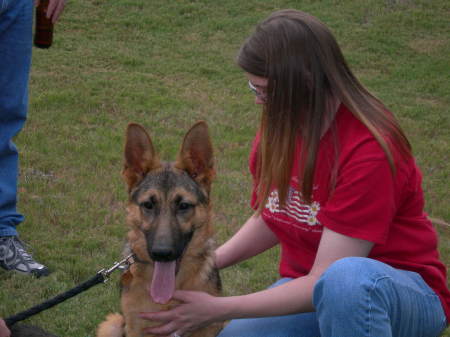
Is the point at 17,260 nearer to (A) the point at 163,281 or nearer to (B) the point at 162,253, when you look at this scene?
(A) the point at 163,281

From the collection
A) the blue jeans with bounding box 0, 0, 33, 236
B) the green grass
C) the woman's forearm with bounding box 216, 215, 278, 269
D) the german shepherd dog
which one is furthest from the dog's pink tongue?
the blue jeans with bounding box 0, 0, 33, 236

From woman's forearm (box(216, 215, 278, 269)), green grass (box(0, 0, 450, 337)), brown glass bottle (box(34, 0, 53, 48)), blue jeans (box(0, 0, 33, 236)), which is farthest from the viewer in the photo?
green grass (box(0, 0, 450, 337))

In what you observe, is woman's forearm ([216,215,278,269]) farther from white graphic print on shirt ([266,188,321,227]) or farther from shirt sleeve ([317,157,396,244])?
shirt sleeve ([317,157,396,244])

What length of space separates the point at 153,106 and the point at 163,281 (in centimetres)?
585

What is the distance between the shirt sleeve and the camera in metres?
2.81

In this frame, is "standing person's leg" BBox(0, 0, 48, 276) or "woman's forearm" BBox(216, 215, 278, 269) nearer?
"woman's forearm" BBox(216, 215, 278, 269)

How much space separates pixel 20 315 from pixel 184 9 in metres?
11.6

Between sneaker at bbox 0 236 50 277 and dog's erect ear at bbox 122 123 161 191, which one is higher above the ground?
dog's erect ear at bbox 122 123 161 191

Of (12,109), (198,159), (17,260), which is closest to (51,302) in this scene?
(198,159)

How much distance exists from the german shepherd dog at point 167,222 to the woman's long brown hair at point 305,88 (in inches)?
22.1

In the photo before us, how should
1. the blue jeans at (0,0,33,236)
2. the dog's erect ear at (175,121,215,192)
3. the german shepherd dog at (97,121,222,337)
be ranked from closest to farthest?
the german shepherd dog at (97,121,222,337) → the dog's erect ear at (175,121,215,192) → the blue jeans at (0,0,33,236)

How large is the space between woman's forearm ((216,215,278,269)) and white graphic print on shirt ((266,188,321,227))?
1.09 ft

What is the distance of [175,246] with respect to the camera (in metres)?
3.23

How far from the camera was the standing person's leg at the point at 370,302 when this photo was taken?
2699mm
